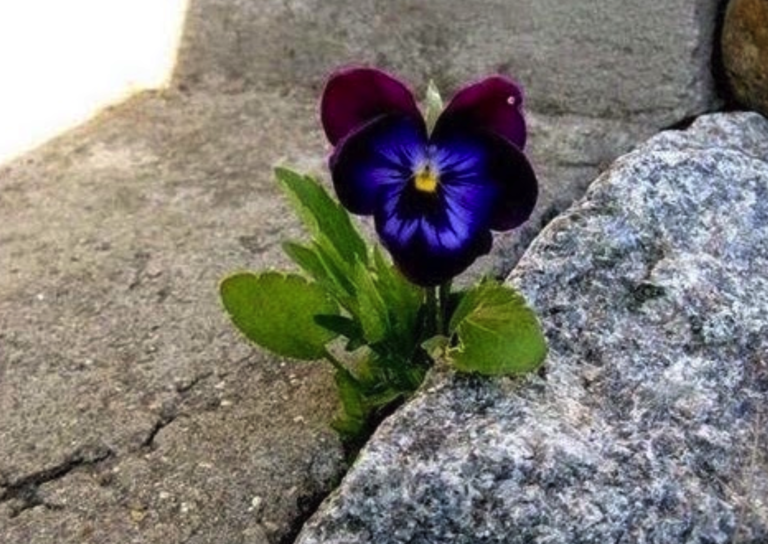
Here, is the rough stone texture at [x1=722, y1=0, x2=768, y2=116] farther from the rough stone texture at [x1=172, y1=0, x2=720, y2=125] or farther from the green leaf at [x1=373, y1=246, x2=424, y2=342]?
the green leaf at [x1=373, y1=246, x2=424, y2=342]

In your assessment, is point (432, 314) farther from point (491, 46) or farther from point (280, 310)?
point (491, 46)

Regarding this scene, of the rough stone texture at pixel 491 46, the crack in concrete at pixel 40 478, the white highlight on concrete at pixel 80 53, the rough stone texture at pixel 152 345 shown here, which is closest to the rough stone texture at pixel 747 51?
the rough stone texture at pixel 491 46

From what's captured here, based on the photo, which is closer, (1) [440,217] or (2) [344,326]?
(1) [440,217]

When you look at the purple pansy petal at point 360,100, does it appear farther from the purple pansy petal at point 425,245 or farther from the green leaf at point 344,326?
the green leaf at point 344,326

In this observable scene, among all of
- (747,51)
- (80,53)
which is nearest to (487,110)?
(747,51)

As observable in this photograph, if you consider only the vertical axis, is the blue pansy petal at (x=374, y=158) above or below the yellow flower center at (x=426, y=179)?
above

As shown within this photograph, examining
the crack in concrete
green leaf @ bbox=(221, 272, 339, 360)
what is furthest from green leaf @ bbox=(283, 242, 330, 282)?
the crack in concrete

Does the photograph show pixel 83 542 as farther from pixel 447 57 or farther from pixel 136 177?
pixel 447 57
